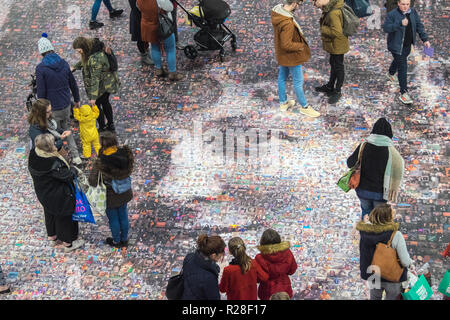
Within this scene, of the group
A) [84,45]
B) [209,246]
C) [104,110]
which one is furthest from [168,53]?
[209,246]

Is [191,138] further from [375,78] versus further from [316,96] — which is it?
[375,78]

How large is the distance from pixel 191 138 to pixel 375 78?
2947 mm

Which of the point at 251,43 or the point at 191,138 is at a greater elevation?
the point at 251,43

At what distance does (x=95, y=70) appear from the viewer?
7.99 meters

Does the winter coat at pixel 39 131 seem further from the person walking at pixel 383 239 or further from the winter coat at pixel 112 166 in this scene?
the person walking at pixel 383 239

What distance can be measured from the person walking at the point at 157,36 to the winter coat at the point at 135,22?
451mm

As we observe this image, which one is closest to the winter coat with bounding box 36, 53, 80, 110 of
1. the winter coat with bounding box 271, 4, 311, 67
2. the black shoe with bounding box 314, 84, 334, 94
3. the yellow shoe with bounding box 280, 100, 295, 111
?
the winter coat with bounding box 271, 4, 311, 67

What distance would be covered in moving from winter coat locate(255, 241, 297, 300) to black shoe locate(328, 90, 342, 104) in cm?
387

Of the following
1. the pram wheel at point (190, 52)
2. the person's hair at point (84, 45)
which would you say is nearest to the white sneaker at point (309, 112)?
the pram wheel at point (190, 52)

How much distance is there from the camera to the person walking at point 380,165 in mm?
6250

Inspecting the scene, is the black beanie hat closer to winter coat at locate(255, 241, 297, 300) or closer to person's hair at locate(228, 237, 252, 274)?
winter coat at locate(255, 241, 297, 300)

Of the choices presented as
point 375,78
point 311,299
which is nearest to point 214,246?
point 311,299

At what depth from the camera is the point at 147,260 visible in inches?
270

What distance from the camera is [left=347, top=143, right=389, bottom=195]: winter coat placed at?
6.28 m
